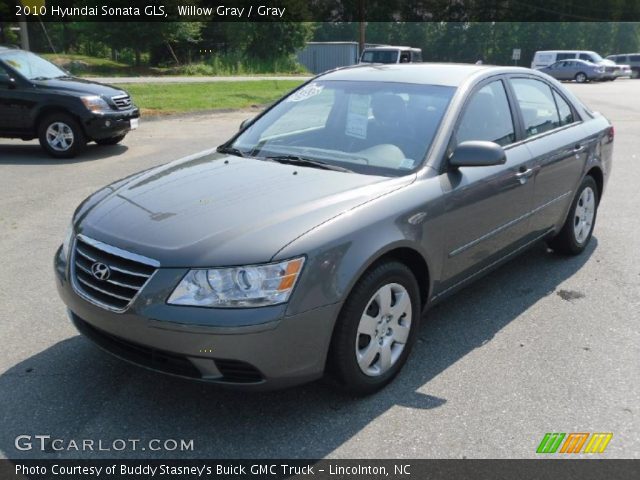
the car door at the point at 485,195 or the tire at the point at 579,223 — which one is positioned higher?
the car door at the point at 485,195

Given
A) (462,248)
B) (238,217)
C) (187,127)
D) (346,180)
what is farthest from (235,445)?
(187,127)

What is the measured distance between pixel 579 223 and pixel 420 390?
9.20 ft

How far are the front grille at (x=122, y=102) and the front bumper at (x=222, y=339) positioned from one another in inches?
322

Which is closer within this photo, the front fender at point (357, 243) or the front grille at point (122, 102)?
the front fender at point (357, 243)

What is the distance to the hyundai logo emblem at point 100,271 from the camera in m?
2.93

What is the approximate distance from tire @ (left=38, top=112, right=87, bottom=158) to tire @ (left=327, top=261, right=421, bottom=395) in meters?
8.14

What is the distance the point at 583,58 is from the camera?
36.5m

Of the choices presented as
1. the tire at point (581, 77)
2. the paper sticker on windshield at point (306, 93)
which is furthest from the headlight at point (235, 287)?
the tire at point (581, 77)

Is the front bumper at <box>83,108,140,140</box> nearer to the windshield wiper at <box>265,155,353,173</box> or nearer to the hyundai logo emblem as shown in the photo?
the windshield wiper at <box>265,155,353,173</box>

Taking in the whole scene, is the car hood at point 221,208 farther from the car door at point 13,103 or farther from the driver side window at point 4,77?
the driver side window at point 4,77

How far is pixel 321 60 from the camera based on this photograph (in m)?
41.7

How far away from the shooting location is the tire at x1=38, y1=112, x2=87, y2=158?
9.97m

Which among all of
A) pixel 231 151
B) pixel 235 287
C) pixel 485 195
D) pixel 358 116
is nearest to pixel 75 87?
pixel 231 151
